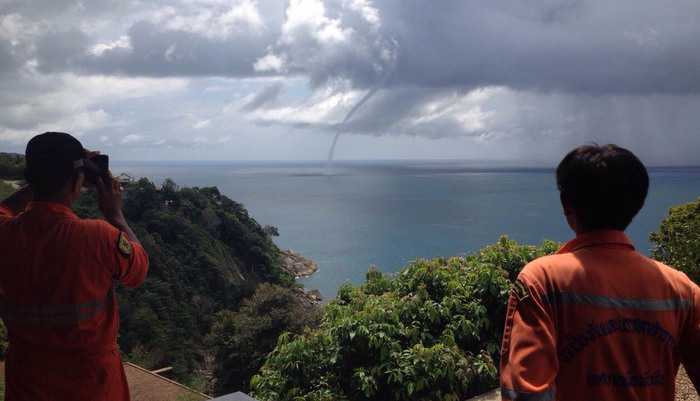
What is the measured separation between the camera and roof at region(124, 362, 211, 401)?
388 cm

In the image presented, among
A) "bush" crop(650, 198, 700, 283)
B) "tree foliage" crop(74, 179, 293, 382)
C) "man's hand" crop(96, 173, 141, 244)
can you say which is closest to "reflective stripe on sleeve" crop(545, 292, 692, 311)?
"man's hand" crop(96, 173, 141, 244)

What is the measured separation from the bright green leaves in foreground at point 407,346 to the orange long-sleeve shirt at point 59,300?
2516 millimetres

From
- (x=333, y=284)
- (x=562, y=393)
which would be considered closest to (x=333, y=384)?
(x=562, y=393)

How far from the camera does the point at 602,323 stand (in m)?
1.36

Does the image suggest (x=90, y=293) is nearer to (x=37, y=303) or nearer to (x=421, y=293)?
(x=37, y=303)

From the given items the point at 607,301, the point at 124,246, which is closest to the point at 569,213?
the point at 607,301

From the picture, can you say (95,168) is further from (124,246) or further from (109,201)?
(124,246)

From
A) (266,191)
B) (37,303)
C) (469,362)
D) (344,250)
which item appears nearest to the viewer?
(37,303)

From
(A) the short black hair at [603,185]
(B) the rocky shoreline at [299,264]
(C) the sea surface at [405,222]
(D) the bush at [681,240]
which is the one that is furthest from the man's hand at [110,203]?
(B) the rocky shoreline at [299,264]

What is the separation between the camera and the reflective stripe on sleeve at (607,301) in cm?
137

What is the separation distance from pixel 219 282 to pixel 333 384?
101 feet

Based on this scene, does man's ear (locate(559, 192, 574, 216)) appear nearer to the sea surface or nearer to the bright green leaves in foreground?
the bright green leaves in foreground

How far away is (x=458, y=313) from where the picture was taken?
4723 mm

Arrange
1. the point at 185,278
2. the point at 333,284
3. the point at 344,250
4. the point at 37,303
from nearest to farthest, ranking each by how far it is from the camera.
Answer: the point at 37,303
the point at 185,278
the point at 333,284
the point at 344,250
